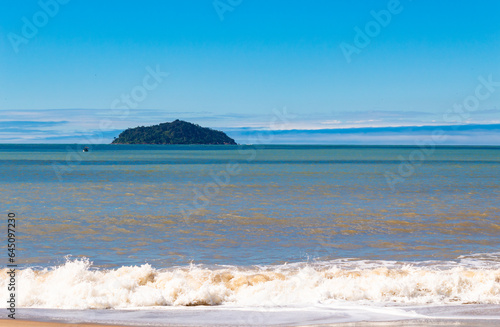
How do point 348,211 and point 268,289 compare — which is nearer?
point 268,289

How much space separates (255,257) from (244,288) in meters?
3.71

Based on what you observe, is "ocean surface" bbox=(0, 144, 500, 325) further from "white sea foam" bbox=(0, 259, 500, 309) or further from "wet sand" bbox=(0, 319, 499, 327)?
"wet sand" bbox=(0, 319, 499, 327)

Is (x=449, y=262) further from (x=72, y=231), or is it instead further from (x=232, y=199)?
(x=232, y=199)

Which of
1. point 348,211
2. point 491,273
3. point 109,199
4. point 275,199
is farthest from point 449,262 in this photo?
point 109,199

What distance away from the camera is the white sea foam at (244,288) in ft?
28.8

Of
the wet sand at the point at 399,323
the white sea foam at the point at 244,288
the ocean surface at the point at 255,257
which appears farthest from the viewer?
the white sea foam at the point at 244,288

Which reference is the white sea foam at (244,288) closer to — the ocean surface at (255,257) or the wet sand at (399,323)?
the ocean surface at (255,257)

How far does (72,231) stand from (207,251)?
5510 millimetres

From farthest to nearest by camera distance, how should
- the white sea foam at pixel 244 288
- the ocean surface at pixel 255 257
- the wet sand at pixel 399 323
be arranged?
the white sea foam at pixel 244 288 < the ocean surface at pixel 255 257 < the wet sand at pixel 399 323

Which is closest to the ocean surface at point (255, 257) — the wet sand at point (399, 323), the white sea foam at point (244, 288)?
the white sea foam at point (244, 288)

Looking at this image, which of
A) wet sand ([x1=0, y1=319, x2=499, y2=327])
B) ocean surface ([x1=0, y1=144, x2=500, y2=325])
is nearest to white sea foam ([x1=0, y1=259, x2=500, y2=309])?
ocean surface ([x1=0, y1=144, x2=500, y2=325])

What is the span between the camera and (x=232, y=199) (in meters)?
27.1

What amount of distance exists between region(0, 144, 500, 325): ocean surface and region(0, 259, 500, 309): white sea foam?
0.09ft

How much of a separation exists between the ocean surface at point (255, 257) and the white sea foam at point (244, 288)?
1.0 inches
